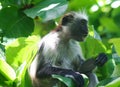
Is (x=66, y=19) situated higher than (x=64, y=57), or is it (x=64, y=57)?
(x=66, y=19)

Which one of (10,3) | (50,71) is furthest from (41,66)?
(10,3)

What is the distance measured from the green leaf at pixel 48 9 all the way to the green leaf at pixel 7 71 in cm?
56

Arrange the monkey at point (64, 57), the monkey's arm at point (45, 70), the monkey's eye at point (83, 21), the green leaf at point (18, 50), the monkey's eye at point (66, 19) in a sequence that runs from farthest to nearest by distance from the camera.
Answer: the monkey's eye at point (66, 19), the monkey's eye at point (83, 21), the monkey at point (64, 57), the monkey's arm at point (45, 70), the green leaf at point (18, 50)

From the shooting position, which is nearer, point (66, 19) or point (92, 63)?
point (92, 63)

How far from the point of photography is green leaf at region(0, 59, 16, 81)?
8.32ft

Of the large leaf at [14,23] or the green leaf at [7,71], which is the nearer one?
the green leaf at [7,71]

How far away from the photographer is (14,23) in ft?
11.2

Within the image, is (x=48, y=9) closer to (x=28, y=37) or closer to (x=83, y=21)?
(x=28, y=37)

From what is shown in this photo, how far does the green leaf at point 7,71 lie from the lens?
2.54 metres

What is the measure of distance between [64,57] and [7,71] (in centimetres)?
178

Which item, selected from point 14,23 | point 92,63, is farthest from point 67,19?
point 14,23

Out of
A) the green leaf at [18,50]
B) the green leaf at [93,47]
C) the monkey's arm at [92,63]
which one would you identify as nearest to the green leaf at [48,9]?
the green leaf at [18,50]

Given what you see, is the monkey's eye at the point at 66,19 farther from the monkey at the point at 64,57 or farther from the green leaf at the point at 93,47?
the green leaf at the point at 93,47

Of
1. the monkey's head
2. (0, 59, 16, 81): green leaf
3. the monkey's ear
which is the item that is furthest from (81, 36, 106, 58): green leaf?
the monkey's ear
